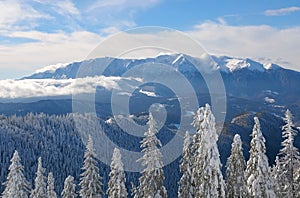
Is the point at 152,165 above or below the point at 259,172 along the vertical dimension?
below

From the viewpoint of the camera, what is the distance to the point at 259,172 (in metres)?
34.7

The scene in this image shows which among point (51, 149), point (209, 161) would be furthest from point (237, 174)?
point (51, 149)

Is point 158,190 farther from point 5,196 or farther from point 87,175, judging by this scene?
point 5,196

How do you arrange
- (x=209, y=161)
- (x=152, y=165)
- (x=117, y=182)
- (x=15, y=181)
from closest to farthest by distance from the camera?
(x=209, y=161) → (x=152, y=165) → (x=117, y=182) → (x=15, y=181)

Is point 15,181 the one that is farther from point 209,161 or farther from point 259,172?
point 259,172

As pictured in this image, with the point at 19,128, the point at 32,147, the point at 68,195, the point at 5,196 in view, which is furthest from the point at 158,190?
the point at 19,128

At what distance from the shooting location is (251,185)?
35.3 meters

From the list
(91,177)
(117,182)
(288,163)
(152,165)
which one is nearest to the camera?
(152,165)

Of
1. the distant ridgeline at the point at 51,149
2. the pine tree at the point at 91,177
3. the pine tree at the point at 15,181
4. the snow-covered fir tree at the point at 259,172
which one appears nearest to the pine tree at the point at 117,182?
the pine tree at the point at 91,177

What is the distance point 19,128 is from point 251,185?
164m

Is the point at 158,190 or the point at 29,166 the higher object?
the point at 158,190

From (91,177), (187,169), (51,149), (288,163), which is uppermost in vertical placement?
(288,163)

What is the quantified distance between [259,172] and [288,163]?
7.97 metres

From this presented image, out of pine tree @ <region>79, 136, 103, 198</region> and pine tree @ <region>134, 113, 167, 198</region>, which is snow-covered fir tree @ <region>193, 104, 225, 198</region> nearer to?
pine tree @ <region>134, 113, 167, 198</region>
